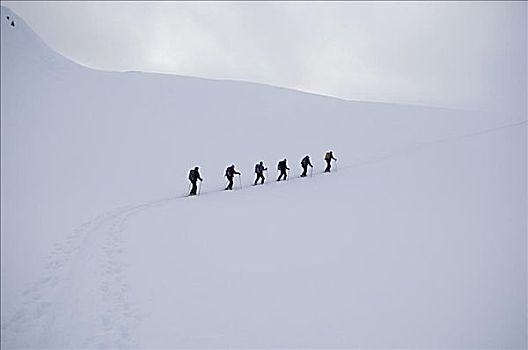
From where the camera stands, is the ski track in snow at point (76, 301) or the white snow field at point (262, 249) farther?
the white snow field at point (262, 249)

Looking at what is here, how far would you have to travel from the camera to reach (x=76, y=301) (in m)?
6.27

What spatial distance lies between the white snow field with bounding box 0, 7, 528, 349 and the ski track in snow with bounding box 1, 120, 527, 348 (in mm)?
29

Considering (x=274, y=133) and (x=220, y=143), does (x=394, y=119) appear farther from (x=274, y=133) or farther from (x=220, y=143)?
(x=220, y=143)

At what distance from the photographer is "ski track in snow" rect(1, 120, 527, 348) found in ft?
17.7

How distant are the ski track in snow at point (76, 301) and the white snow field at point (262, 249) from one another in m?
0.03

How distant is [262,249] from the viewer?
8.55 meters

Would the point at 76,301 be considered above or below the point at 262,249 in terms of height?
below

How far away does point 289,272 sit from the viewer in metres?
7.23

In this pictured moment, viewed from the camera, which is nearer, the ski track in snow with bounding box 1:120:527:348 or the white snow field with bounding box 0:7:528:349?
the ski track in snow with bounding box 1:120:527:348

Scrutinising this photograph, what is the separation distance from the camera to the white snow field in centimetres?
552

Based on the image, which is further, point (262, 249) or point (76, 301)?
point (262, 249)

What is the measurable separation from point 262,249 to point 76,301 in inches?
147

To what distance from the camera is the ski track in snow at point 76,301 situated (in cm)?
538

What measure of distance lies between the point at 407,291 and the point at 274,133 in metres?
24.3
